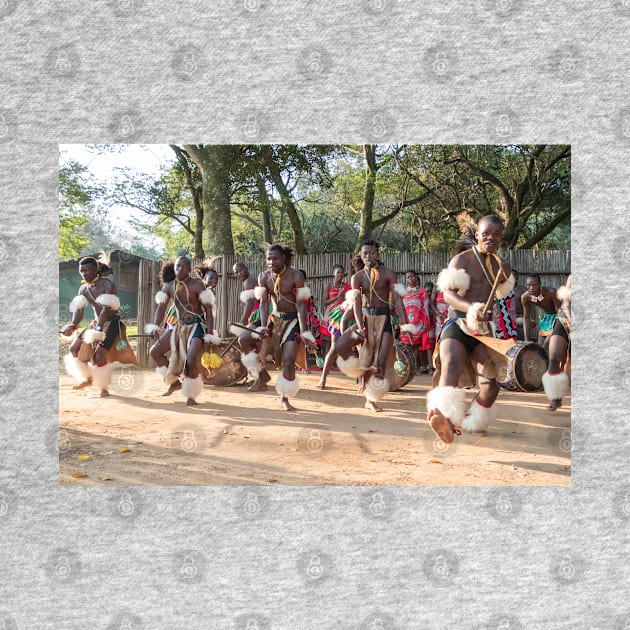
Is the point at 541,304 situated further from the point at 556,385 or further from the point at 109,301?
the point at 109,301

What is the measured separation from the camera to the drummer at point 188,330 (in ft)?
20.7

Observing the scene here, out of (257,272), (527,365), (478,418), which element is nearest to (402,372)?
(527,365)

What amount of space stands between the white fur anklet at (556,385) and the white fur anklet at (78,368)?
178 inches

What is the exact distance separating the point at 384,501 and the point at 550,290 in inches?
171

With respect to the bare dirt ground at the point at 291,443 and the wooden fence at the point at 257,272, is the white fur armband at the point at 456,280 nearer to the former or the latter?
the bare dirt ground at the point at 291,443

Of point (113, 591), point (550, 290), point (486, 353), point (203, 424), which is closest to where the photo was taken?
point (113, 591)

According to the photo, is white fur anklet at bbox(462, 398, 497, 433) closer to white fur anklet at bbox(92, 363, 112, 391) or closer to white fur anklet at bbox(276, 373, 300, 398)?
white fur anklet at bbox(276, 373, 300, 398)

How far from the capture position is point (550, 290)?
21.4 feet

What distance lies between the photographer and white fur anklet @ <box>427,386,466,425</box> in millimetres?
3674

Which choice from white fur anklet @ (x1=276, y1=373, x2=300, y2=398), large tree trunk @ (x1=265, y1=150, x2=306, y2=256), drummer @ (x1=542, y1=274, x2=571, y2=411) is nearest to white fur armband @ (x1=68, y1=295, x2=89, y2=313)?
white fur anklet @ (x1=276, y1=373, x2=300, y2=398)

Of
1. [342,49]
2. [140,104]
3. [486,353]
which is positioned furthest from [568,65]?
[140,104]

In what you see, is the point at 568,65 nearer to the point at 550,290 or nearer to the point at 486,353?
the point at 486,353

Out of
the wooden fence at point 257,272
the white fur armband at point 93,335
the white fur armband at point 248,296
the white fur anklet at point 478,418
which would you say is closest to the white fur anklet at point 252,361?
the white fur armband at point 248,296

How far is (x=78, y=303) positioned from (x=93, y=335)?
0.45m
